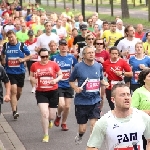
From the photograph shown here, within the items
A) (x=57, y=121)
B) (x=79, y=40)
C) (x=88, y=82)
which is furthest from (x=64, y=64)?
(x=79, y=40)

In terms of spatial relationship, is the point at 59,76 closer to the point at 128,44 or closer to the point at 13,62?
the point at 13,62

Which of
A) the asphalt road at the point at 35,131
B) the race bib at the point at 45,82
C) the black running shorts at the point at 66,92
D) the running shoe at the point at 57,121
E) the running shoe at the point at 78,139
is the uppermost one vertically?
the race bib at the point at 45,82

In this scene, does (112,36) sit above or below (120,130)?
below

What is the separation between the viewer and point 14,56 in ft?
41.2

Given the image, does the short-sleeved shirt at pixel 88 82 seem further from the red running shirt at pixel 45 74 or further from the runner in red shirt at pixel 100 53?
the runner in red shirt at pixel 100 53

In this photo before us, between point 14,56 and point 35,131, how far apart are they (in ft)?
5.98

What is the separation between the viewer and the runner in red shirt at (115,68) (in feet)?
37.1

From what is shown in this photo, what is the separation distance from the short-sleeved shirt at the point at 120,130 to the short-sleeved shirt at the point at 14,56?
6864 mm

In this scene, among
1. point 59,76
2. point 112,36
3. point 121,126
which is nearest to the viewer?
point 121,126

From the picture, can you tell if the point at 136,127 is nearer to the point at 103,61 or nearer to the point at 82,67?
the point at 82,67

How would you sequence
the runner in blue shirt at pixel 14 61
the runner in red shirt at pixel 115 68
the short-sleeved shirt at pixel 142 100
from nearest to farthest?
the short-sleeved shirt at pixel 142 100, the runner in red shirt at pixel 115 68, the runner in blue shirt at pixel 14 61

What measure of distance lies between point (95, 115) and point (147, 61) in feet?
7.65

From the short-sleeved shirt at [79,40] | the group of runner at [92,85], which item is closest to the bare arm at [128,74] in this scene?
the group of runner at [92,85]

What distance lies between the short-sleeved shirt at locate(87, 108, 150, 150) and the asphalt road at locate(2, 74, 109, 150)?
13.5 ft
